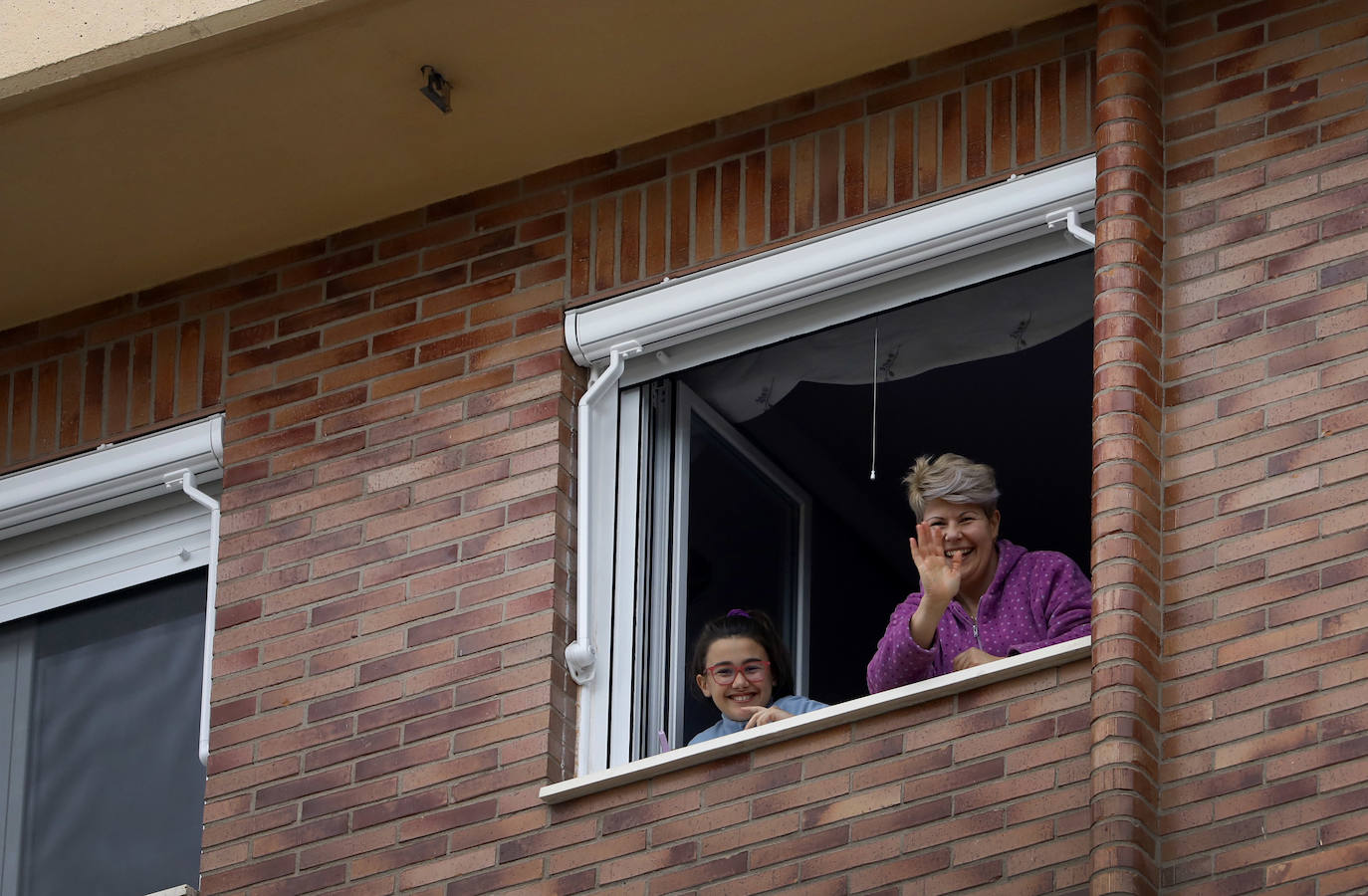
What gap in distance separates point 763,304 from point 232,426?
5.62 ft

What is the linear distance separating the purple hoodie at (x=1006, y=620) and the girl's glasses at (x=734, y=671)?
50 cm

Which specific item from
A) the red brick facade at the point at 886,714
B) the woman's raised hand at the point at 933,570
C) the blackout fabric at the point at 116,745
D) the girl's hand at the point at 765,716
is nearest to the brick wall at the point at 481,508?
the red brick facade at the point at 886,714

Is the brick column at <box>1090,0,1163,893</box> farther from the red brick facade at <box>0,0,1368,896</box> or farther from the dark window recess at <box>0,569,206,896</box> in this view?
the dark window recess at <box>0,569,206,896</box>

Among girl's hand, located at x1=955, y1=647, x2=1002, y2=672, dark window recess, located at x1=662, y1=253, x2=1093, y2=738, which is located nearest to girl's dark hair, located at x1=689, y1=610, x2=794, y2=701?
dark window recess, located at x1=662, y1=253, x2=1093, y2=738

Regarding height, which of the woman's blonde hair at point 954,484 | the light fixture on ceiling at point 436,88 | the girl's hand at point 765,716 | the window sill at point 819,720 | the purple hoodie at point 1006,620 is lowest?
the window sill at point 819,720

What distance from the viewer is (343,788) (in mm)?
7777

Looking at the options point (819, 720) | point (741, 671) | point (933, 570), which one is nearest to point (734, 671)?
point (741, 671)

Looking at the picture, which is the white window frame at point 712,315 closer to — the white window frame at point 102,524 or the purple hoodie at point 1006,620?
the purple hoodie at point 1006,620

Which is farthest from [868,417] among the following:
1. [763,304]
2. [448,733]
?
[448,733]

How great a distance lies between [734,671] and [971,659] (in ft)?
2.83

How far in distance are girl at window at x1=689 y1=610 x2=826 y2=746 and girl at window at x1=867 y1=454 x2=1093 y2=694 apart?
43 cm

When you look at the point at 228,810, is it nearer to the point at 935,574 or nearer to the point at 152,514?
the point at 152,514

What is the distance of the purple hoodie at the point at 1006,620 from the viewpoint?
24.0ft

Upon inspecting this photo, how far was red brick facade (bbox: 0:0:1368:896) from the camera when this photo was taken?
6668mm
